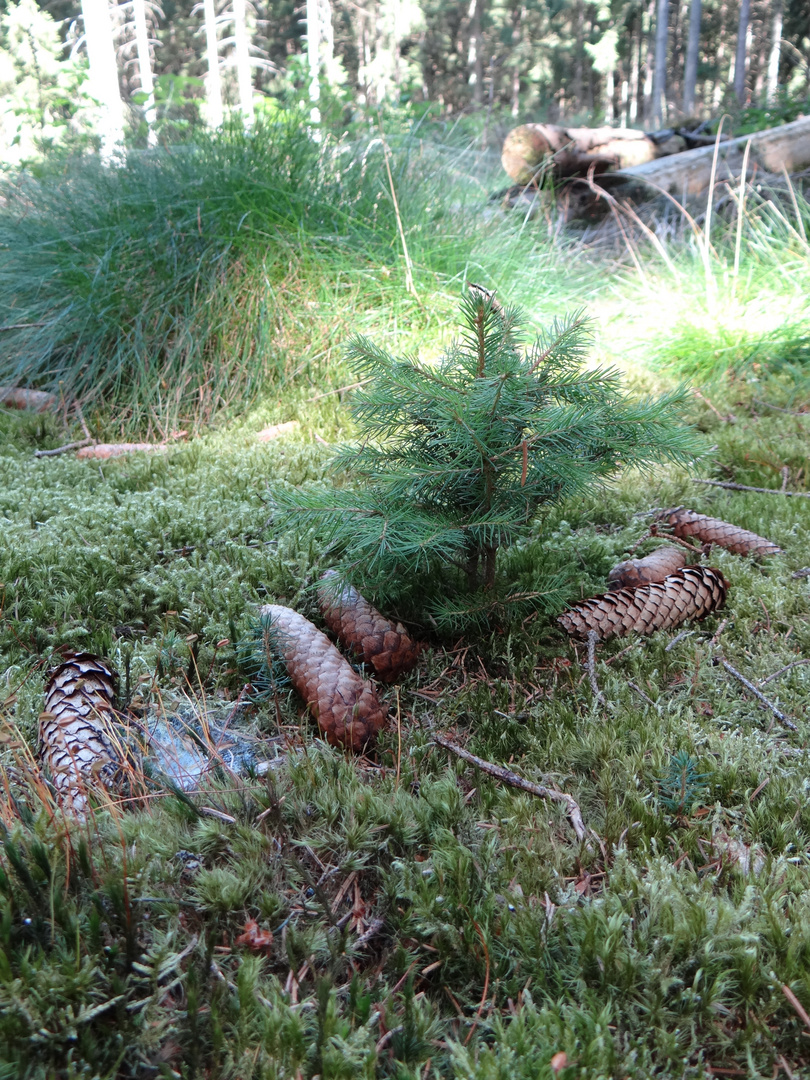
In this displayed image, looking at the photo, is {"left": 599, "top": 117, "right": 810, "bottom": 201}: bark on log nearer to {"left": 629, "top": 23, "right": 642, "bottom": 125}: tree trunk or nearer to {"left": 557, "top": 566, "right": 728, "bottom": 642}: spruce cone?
{"left": 557, "top": 566, "right": 728, "bottom": 642}: spruce cone

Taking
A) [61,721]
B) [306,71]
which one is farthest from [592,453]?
[306,71]

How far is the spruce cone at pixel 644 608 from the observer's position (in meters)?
2.32

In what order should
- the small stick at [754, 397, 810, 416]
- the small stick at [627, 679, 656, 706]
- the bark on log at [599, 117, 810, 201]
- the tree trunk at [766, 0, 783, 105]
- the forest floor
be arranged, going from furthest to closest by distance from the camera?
the tree trunk at [766, 0, 783, 105], the bark on log at [599, 117, 810, 201], the small stick at [754, 397, 810, 416], the small stick at [627, 679, 656, 706], the forest floor

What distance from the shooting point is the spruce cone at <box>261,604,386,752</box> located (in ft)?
6.17

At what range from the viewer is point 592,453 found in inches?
83.1

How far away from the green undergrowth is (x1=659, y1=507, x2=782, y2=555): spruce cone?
199 millimetres

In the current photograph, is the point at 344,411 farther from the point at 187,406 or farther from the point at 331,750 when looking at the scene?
the point at 331,750

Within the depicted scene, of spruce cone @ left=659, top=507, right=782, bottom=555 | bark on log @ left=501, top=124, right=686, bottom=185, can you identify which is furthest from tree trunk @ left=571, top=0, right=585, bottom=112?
spruce cone @ left=659, top=507, right=782, bottom=555

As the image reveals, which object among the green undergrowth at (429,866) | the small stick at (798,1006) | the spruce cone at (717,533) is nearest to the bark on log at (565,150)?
the spruce cone at (717,533)

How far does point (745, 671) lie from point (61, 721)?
6.41ft

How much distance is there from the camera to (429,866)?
149 centimetres

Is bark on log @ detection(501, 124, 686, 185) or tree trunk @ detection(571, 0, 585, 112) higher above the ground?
tree trunk @ detection(571, 0, 585, 112)

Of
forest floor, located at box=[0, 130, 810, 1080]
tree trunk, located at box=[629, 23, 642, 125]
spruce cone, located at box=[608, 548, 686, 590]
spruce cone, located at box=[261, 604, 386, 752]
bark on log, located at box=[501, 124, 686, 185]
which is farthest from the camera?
tree trunk, located at box=[629, 23, 642, 125]

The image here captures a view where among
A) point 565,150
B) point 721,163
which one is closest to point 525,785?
point 565,150
